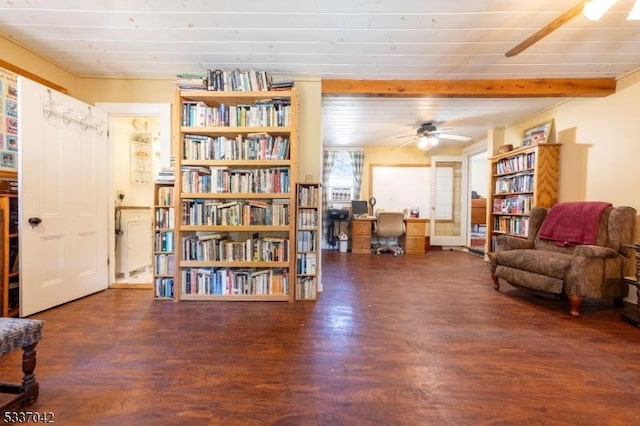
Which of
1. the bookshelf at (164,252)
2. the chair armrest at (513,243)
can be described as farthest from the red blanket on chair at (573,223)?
the bookshelf at (164,252)

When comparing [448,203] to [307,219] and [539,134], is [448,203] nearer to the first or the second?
[539,134]

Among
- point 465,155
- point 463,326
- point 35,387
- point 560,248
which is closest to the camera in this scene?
point 35,387

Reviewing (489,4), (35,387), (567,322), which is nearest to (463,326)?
(567,322)

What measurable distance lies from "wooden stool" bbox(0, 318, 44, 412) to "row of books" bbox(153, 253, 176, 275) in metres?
1.53

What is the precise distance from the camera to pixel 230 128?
111 inches

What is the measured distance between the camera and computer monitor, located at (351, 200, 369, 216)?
6203 mm

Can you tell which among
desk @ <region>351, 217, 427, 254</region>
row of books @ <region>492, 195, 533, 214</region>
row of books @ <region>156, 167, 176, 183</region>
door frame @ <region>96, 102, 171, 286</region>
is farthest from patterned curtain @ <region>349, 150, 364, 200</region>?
row of books @ <region>156, 167, 176, 183</region>

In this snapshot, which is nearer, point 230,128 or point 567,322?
point 567,322

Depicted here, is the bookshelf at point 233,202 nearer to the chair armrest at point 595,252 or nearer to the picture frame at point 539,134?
the chair armrest at point 595,252

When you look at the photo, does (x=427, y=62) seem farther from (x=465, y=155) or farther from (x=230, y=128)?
(x=465, y=155)

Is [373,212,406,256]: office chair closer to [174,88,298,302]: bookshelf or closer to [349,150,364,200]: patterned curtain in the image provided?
[349,150,364,200]: patterned curtain

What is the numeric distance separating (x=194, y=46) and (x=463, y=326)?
10.6 feet

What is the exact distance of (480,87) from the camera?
3.12 metres

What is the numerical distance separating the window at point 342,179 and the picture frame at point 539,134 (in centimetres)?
323
